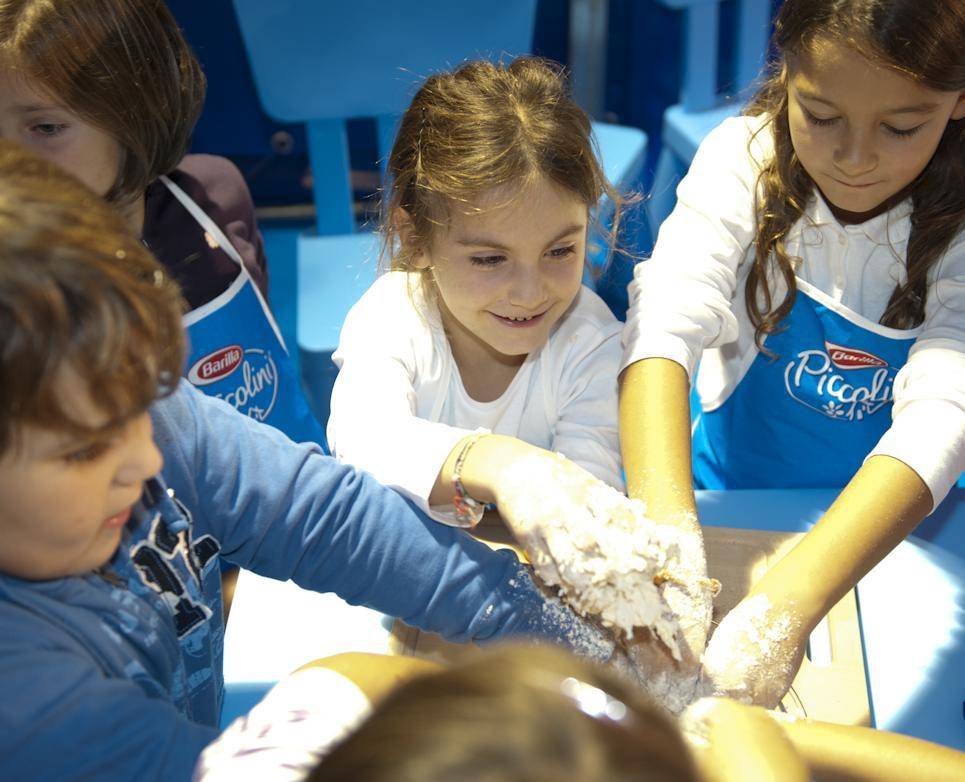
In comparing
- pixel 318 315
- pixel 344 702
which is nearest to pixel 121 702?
pixel 344 702

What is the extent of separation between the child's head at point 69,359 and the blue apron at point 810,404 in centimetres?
89

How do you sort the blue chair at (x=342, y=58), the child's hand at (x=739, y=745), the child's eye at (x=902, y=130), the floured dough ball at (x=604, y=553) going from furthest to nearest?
the blue chair at (x=342, y=58) < the child's eye at (x=902, y=130) < the floured dough ball at (x=604, y=553) < the child's hand at (x=739, y=745)

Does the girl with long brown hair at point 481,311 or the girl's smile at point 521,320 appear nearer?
the girl with long brown hair at point 481,311

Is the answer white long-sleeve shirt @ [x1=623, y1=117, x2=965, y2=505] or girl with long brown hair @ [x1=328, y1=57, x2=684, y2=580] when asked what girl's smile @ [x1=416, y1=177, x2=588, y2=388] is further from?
white long-sleeve shirt @ [x1=623, y1=117, x2=965, y2=505]

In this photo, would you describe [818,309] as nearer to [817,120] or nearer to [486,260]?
[817,120]

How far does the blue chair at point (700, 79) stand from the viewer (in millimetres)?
2340

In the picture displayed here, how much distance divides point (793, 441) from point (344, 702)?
2.99ft

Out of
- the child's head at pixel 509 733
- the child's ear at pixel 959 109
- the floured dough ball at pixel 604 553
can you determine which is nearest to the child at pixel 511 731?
the child's head at pixel 509 733

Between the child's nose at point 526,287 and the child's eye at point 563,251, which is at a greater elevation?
the child's eye at point 563,251

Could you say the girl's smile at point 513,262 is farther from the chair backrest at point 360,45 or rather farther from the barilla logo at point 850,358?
the chair backrest at point 360,45

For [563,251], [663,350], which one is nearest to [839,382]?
[663,350]

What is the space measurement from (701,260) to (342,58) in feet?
3.50

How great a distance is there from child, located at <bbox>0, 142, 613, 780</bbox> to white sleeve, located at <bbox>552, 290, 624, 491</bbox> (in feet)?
0.82

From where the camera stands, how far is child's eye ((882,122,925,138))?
3.50ft
